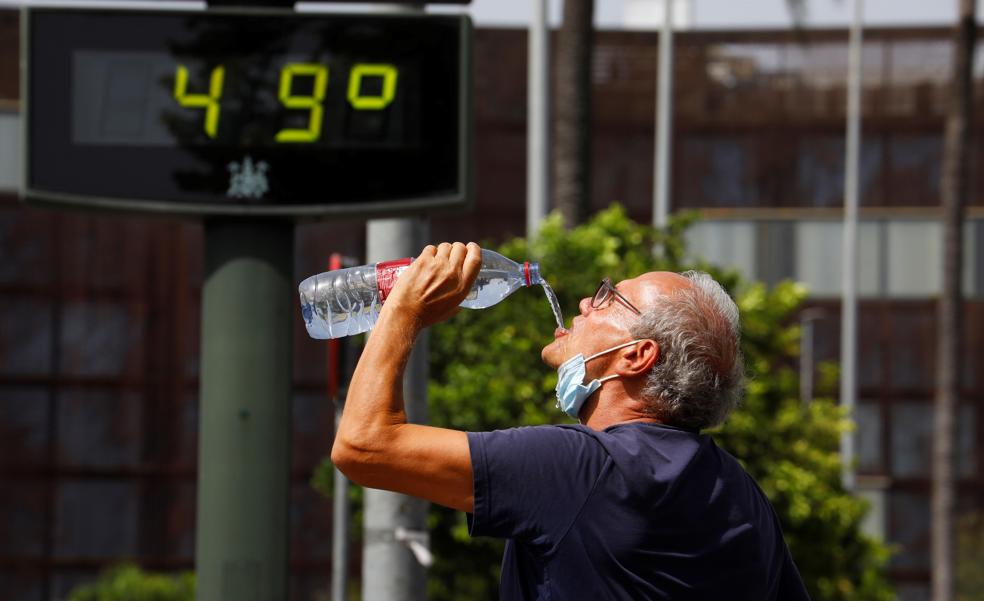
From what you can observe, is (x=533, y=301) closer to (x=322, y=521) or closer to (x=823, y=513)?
(x=823, y=513)

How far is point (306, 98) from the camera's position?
5309 millimetres

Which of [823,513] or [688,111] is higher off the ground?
[688,111]

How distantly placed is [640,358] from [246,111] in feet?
8.08

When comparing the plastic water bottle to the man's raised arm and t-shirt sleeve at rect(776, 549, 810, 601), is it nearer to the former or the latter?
the man's raised arm

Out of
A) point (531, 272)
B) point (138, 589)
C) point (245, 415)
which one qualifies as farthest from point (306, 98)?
point (138, 589)

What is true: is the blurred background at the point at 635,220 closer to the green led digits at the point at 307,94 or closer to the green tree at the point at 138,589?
the green tree at the point at 138,589

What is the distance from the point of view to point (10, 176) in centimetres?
3019

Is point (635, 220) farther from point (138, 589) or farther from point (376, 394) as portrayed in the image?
point (376, 394)

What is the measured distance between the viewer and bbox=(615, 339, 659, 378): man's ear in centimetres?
314

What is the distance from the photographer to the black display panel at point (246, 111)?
5.29 metres

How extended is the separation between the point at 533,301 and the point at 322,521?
16556 mm

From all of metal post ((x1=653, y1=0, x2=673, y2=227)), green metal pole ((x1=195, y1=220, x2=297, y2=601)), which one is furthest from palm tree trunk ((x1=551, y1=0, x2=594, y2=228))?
green metal pole ((x1=195, y1=220, x2=297, y2=601))

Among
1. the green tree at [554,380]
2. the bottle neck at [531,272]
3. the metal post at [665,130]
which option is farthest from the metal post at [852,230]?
the bottle neck at [531,272]

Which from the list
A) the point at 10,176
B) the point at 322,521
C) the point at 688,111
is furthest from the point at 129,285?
the point at 688,111
